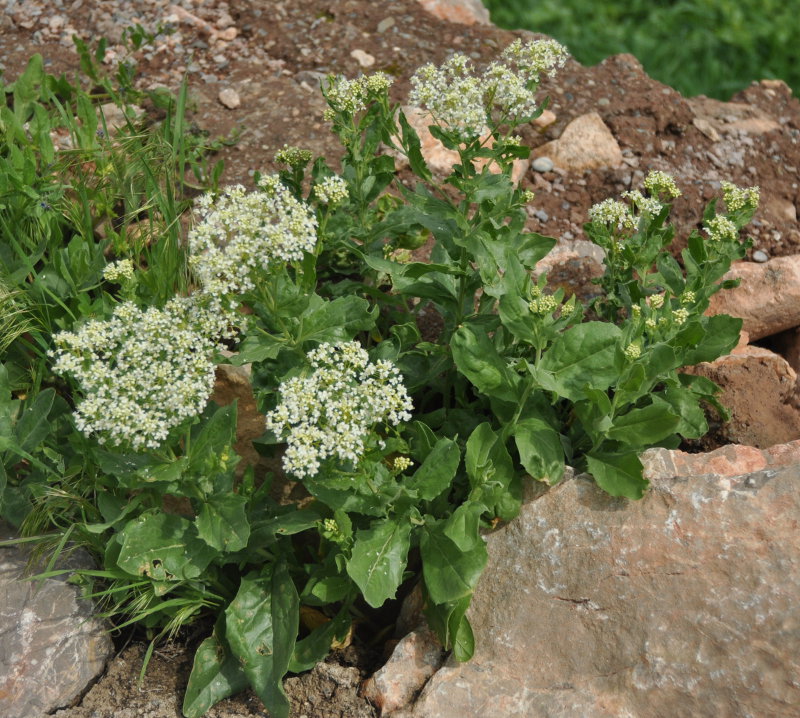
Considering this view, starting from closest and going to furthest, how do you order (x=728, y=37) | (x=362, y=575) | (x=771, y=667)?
(x=771, y=667), (x=362, y=575), (x=728, y=37)

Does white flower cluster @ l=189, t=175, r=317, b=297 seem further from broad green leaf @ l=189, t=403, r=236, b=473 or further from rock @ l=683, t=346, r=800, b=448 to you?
rock @ l=683, t=346, r=800, b=448

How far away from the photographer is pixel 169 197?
15.8 feet

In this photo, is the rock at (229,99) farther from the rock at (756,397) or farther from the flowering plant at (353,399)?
the rock at (756,397)

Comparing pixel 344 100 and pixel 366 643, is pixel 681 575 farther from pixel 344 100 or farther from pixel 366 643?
pixel 344 100

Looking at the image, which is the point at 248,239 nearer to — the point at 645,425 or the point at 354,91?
the point at 354,91

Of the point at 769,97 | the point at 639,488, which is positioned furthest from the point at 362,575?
the point at 769,97

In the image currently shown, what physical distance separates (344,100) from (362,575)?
6.79 ft

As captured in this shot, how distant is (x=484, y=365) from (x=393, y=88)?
2936 millimetres

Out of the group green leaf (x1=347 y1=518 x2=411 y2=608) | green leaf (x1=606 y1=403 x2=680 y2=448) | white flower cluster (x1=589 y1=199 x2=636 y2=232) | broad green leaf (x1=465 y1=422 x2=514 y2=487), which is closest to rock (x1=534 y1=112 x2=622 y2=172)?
white flower cluster (x1=589 y1=199 x2=636 y2=232)

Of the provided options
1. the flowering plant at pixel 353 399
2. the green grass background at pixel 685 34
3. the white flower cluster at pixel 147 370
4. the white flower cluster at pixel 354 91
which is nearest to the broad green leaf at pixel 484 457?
the flowering plant at pixel 353 399

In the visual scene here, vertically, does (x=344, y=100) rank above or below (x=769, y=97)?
above

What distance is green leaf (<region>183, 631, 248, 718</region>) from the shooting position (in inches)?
149

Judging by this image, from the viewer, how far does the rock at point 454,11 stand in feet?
23.1

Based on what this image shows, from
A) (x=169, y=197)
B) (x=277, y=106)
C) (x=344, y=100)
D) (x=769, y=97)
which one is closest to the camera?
(x=344, y=100)
